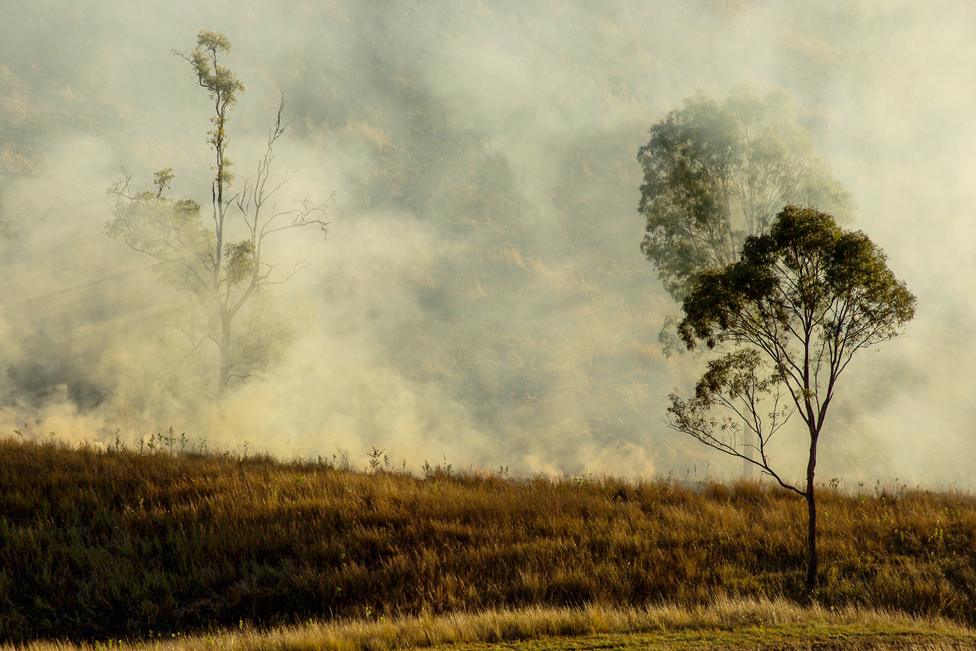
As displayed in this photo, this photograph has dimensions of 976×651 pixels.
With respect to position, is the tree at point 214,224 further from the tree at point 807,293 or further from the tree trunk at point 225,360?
the tree at point 807,293

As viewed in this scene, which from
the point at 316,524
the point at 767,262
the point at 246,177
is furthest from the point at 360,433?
the point at 767,262

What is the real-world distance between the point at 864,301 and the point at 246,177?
25.0 m

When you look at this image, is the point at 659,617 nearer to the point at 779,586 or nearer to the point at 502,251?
the point at 779,586

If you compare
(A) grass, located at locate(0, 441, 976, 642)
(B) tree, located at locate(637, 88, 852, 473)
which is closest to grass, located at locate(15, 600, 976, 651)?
(A) grass, located at locate(0, 441, 976, 642)

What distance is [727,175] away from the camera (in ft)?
89.1

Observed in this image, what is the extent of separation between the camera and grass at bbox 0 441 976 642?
358 inches

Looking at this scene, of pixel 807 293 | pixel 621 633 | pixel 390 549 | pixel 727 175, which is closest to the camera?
pixel 621 633

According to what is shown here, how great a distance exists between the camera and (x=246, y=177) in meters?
29.2

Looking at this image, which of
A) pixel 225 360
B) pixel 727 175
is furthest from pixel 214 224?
pixel 727 175

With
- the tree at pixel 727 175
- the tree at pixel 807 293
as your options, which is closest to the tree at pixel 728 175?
the tree at pixel 727 175

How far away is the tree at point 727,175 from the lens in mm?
26906

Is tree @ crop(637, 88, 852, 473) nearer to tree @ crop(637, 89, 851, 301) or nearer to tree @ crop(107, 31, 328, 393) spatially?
tree @ crop(637, 89, 851, 301)

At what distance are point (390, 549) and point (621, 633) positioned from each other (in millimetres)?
4568

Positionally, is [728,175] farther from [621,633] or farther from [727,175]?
[621,633]
